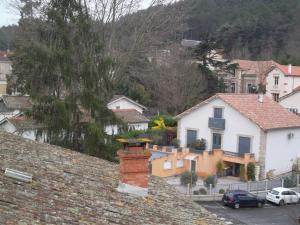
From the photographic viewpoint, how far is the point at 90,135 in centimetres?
2503

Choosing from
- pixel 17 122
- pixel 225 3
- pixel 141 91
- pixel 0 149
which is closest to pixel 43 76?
pixel 17 122

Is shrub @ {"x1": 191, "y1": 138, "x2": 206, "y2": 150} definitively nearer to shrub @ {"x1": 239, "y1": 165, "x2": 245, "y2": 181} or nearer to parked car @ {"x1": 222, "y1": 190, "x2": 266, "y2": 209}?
shrub @ {"x1": 239, "y1": 165, "x2": 245, "y2": 181}

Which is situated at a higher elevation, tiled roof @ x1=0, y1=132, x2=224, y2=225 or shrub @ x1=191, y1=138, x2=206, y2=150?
shrub @ x1=191, y1=138, x2=206, y2=150

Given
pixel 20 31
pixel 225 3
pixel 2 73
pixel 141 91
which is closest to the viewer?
pixel 20 31

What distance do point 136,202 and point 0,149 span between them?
3396 mm

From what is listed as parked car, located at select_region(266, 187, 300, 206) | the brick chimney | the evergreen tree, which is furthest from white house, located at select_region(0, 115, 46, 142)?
the brick chimney

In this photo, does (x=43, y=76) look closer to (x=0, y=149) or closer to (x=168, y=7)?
(x=168, y=7)

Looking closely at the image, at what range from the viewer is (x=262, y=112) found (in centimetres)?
3738

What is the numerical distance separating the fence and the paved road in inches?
30.3

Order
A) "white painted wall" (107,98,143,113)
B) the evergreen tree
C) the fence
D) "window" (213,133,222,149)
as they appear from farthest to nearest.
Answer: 1. "white painted wall" (107,98,143,113)
2. "window" (213,133,222,149)
3. the fence
4. the evergreen tree

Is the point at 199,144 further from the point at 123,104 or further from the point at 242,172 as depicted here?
the point at 123,104

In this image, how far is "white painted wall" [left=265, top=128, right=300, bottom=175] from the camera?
3603cm

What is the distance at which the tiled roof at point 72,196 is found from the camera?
27.9 ft

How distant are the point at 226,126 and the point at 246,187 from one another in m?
6.32
